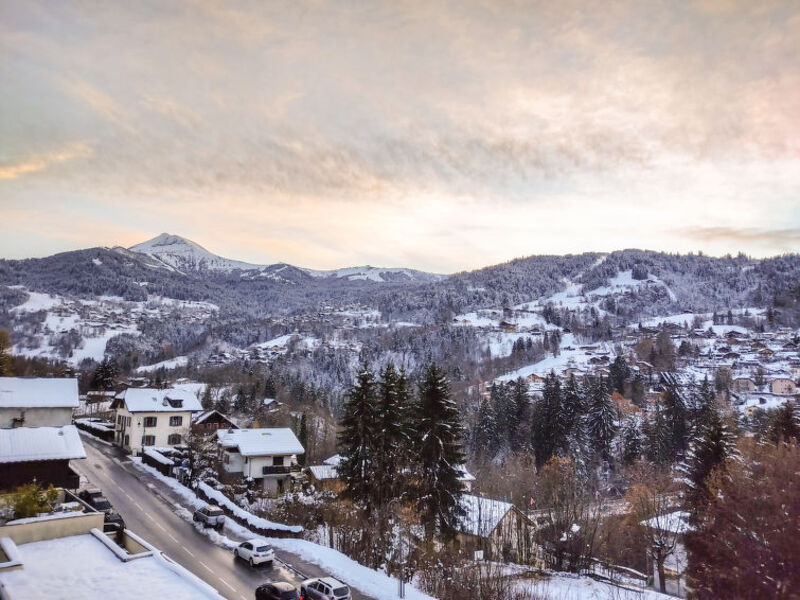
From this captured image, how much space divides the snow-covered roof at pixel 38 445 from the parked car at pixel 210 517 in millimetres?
7729

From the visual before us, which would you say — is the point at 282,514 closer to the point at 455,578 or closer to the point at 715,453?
the point at 455,578

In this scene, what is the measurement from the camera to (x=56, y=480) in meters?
29.2

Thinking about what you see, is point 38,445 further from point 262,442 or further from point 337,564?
point 262,442

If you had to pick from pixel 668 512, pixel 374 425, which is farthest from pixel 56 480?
pixel 668 512

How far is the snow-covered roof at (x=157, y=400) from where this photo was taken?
53531 millimetres

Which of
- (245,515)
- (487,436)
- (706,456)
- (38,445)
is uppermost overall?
(38,445)

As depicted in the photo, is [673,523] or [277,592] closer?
[277,592]

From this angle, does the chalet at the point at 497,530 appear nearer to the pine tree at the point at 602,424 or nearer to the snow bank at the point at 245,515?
the snow bank at the point at 245,515

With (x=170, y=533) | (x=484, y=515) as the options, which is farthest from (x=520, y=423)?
(x=170, y=533)

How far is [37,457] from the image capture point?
92.9 feet

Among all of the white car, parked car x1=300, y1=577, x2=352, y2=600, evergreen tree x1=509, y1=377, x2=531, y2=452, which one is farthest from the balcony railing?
evergreen tree x1=509, y1=377, x2=531, y2=452

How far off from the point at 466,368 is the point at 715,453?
485 ft

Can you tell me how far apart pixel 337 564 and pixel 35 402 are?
31.5 meters

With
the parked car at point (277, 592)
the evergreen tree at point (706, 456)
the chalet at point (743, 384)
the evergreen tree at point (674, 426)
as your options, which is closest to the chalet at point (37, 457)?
the parked car at point (277, 592)
